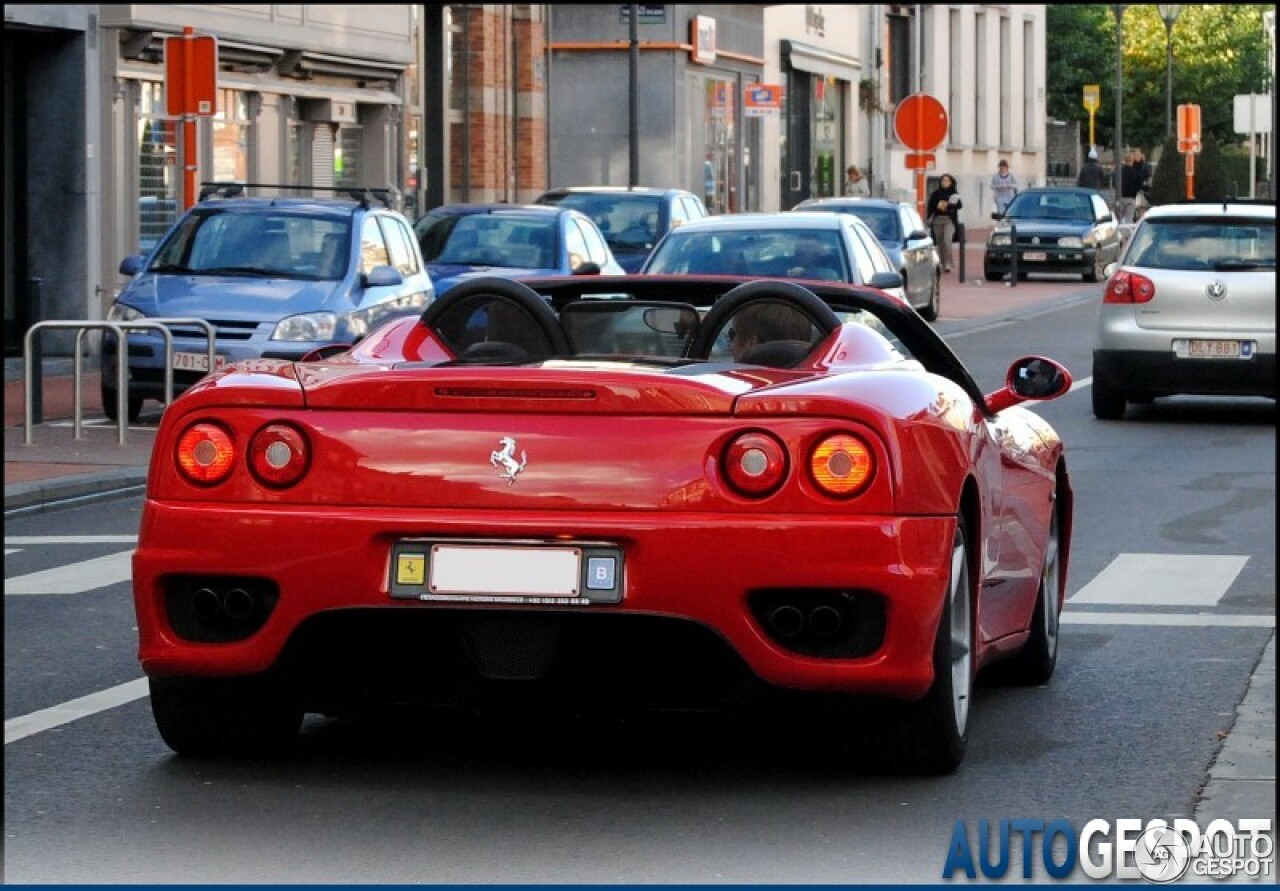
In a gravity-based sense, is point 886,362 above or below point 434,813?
above

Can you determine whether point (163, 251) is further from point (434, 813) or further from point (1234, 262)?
point (434, 813)

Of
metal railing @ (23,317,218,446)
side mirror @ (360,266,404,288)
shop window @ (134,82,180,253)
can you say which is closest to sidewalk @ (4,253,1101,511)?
metal railing @ (23,317,218,446)

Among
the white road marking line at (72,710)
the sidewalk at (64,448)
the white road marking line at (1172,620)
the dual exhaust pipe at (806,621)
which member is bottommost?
the white road marking line at (1172,620)

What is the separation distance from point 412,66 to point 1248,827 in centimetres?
3493

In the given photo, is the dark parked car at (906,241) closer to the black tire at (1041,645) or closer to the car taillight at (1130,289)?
the car taillight at (1130,289)

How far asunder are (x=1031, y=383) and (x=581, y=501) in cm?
211

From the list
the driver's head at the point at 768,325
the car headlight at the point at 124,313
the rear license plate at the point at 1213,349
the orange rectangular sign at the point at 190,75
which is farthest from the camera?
the orange rectangular sign at the point at 190,75

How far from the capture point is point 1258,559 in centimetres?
1227

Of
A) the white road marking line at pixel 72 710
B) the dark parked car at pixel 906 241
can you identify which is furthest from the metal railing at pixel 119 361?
the dark parked car at pixel 906 241

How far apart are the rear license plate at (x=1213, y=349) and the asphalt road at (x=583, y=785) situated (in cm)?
976

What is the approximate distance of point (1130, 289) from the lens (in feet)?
66.3

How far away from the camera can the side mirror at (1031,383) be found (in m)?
8.05

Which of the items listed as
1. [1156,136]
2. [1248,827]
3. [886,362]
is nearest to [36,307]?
[886,362]

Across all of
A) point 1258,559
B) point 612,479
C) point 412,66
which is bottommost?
point 1258,559
